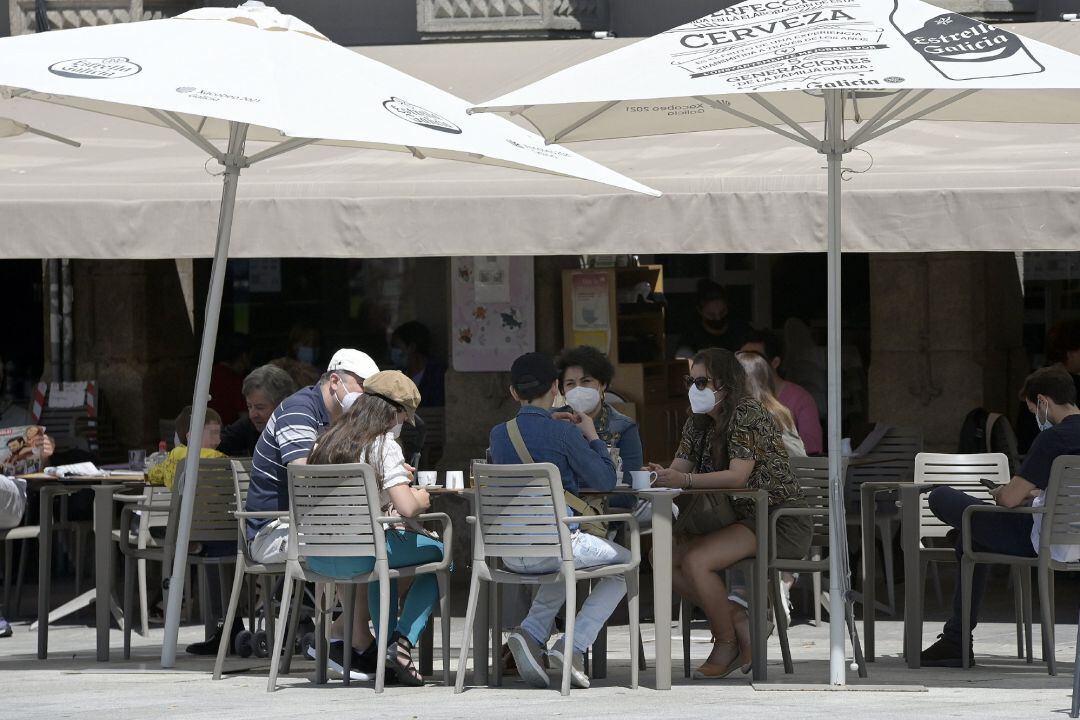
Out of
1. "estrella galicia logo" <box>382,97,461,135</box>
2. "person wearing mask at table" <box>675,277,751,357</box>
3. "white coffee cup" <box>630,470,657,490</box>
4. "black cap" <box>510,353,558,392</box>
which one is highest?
"estrella galicia logo" <box>382,97,461,135</box>

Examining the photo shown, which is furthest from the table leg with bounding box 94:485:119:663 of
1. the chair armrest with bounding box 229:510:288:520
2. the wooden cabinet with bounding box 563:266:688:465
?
the wooden cabinet with bounding box 563:266:688:465

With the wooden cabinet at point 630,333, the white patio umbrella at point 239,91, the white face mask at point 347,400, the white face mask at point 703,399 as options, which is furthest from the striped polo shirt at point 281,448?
the wooden cabinet at point 630,333

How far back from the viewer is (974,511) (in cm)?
823

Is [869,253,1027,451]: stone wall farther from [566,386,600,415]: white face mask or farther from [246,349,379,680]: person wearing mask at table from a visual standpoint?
[246,349,379,680]: person wearing mask at table

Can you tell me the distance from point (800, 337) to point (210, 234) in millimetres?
5196

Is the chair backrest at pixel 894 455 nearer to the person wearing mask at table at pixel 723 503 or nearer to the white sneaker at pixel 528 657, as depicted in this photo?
the person wearing mask at table at pixel 723 503

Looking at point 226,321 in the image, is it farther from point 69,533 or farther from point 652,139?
point 652,139

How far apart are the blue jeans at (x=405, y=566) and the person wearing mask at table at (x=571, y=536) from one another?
436mm

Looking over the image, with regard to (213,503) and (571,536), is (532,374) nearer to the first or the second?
(571,536)

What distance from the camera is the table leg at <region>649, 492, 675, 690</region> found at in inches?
302

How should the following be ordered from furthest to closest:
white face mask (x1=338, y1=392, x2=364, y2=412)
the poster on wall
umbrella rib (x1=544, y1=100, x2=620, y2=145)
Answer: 1. the poster on wall
2. umbrella rib (x1=544, y1=100, x2=620, y2=145)
3. white face mask (x1=338, y1=392, x2=364, y2=412)

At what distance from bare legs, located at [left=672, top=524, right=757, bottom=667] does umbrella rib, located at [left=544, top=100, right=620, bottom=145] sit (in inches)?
87.0

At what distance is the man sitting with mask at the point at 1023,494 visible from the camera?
7992 mm

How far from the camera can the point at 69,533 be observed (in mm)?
12602
